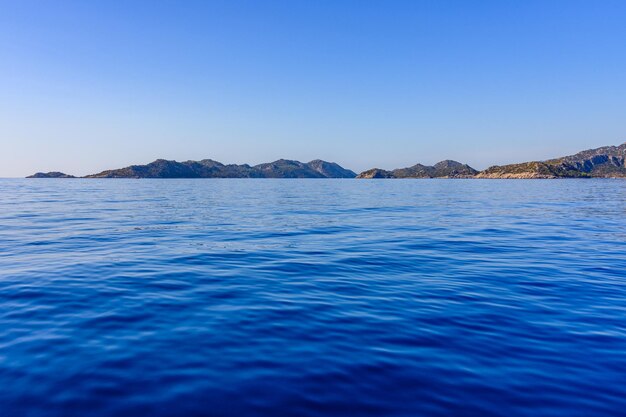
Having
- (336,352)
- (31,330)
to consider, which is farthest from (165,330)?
(336,352)

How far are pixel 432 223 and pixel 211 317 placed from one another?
26190 mm

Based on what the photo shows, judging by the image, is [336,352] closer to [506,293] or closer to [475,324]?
[475,324]

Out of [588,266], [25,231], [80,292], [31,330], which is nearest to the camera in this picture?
[31,330]

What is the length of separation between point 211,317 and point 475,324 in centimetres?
712

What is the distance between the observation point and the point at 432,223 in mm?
32625

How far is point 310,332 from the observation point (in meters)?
9.29

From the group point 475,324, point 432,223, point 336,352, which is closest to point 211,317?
point 336,352

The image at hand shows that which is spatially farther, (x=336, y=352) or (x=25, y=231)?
(x=25, y=231)

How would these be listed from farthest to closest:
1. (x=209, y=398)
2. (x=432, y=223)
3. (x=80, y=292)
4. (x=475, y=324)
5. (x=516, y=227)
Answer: (x=432, y=223), (x=516, y=227), (x=80, y=292), (x=475, y=324), (x=209, y=398)

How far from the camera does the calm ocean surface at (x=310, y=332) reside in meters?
6.39

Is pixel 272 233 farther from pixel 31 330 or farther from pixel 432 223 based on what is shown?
pixel 31 330

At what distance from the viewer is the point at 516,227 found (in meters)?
30.3

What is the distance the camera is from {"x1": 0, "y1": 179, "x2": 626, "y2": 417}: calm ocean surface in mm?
6395

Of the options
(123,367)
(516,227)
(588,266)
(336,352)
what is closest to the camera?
(123,367)
